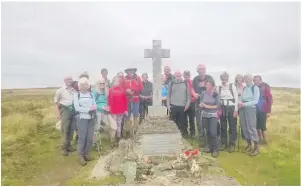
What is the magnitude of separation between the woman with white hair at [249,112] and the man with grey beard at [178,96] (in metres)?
1.70

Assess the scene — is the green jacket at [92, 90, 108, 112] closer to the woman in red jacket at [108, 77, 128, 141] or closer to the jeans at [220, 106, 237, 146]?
the woman in red jacket at [108, 77, 128, 141]

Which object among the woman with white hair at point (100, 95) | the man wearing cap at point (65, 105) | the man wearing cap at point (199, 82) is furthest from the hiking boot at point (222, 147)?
the man wearing cap at point (65, 105)

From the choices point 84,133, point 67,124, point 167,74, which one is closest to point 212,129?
point 167,74

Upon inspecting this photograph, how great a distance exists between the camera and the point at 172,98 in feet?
38.1

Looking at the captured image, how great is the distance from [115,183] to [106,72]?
4369 millimetres

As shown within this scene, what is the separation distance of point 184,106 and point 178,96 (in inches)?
15.2

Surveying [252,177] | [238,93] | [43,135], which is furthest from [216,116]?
[43,135]

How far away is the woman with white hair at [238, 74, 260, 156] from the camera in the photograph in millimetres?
10773

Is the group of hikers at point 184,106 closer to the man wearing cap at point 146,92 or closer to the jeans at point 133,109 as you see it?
the jeans at point 133,109

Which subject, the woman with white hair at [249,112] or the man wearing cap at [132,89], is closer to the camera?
the woman with white hair at [249,112]

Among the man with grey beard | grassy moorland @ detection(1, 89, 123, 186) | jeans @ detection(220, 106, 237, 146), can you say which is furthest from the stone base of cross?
grassy moorland @ detection(1, 89, 123, 186)

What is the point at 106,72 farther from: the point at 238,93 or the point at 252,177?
the point at 252,177

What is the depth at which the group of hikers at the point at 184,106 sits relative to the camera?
1024cm

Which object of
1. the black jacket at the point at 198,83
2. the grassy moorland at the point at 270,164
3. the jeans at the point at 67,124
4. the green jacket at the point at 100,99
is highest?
the black jacket at the point at 198,83
